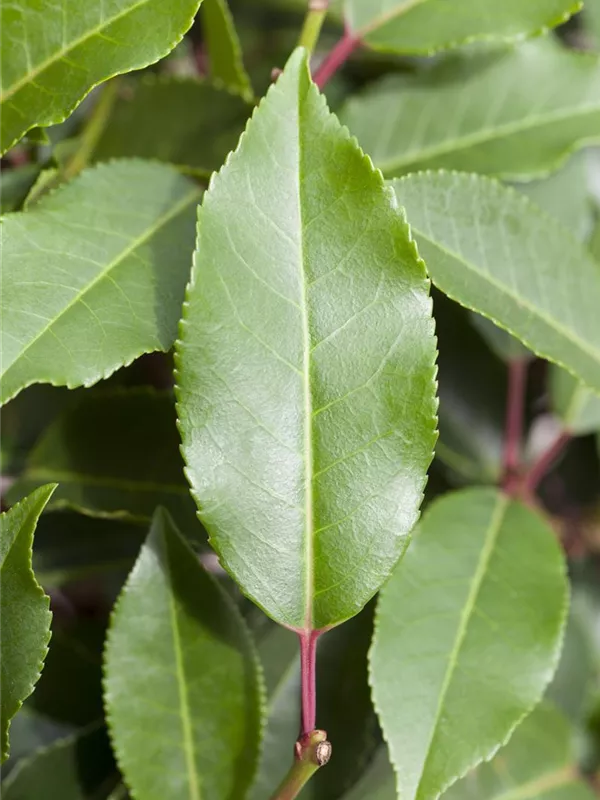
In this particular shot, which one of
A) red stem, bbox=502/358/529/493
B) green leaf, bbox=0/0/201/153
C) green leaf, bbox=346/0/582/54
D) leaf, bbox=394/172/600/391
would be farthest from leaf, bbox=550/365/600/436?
green leaf, bbox=0/0/201/153

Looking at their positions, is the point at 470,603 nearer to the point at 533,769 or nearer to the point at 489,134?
the point at 533,769

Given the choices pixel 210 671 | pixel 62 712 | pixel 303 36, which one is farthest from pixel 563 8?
pixel 62 712

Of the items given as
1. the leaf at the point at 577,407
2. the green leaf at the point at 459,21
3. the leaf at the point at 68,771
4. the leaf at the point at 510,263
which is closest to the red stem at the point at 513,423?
the leaf at the point at 577,407

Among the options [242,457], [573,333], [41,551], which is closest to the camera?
[242,457]

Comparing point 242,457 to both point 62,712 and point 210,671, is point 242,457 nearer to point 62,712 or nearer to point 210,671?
point 210,671

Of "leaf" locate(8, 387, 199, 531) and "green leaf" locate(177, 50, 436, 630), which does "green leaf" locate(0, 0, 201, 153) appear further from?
"leaf" locate(8, 387, 199, 531)

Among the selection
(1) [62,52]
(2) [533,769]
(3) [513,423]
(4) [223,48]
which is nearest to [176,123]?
(4) [223,48]
